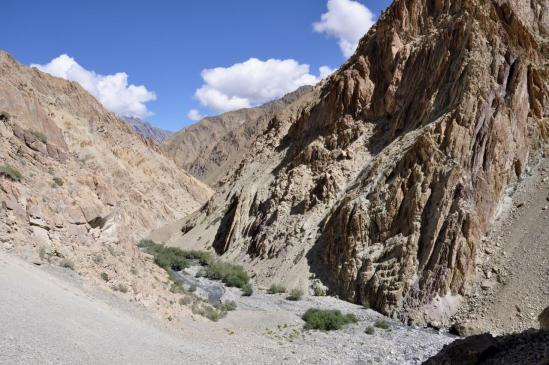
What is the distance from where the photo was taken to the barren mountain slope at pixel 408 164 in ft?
67.5

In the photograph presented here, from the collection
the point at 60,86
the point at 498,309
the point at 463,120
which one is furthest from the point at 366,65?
the point at 60,86

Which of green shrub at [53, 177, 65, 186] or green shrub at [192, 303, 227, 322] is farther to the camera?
green shrub at [53, 177, 65, 186]

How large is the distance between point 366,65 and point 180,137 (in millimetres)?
120204

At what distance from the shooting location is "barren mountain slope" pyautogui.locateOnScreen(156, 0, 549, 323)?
20562 millimetres

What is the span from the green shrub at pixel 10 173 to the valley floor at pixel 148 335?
3.20 meters

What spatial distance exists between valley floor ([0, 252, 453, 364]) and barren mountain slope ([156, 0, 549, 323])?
300 centimetres

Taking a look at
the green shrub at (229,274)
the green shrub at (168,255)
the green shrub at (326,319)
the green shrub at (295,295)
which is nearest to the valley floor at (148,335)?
the green shrub at (326,319)

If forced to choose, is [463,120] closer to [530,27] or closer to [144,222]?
[530,27]

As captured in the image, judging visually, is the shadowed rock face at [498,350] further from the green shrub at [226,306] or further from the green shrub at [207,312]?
the green shrub at [226,306]

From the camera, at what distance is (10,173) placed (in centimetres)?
1510

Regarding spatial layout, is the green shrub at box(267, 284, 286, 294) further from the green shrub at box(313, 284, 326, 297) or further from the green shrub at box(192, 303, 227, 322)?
the green shrub at box(192, 303, 227, 322)

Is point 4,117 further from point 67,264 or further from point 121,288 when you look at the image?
point 121,288

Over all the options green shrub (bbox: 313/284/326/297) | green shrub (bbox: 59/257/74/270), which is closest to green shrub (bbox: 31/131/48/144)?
green shrub (bbox: 59/257/74/270)

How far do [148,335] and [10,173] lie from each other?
22.9 ft
